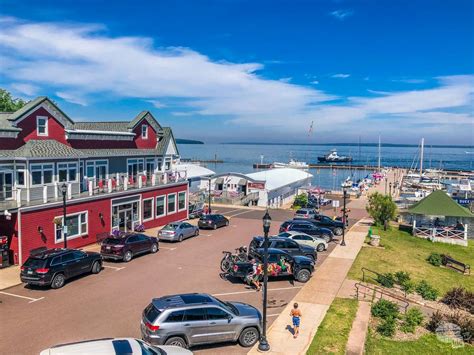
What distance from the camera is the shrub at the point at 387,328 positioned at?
54.3 feet

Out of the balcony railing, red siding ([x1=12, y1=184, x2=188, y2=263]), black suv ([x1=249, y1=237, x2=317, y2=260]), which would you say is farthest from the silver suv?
the balcony railing

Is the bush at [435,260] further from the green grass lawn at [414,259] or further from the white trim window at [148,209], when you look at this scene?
the white trim window at [148,209]

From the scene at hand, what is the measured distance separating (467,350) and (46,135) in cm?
2554

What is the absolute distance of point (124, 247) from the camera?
2503cm

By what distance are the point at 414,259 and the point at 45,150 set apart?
1006 inches

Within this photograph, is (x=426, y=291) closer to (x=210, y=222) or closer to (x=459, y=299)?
(x=459, y=299)

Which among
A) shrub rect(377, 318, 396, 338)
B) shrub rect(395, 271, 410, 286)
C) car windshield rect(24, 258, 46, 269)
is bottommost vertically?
shrub rect(395, 271, 410, 286)

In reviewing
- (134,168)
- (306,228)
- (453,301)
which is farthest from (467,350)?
(134,168)

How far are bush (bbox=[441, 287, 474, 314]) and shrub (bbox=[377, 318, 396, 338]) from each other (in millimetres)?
5960

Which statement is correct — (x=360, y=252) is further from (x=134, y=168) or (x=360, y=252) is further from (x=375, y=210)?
(x=134, y=168)

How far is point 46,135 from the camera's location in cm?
2773

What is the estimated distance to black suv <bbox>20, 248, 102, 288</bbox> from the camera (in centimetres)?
1959

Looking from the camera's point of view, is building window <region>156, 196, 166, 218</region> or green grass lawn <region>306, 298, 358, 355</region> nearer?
green grass lawn <region>306, 298, 358, 355</region>

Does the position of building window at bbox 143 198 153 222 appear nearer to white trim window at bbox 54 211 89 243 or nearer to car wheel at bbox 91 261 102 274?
white trim window at bbox 54 211 89 243
